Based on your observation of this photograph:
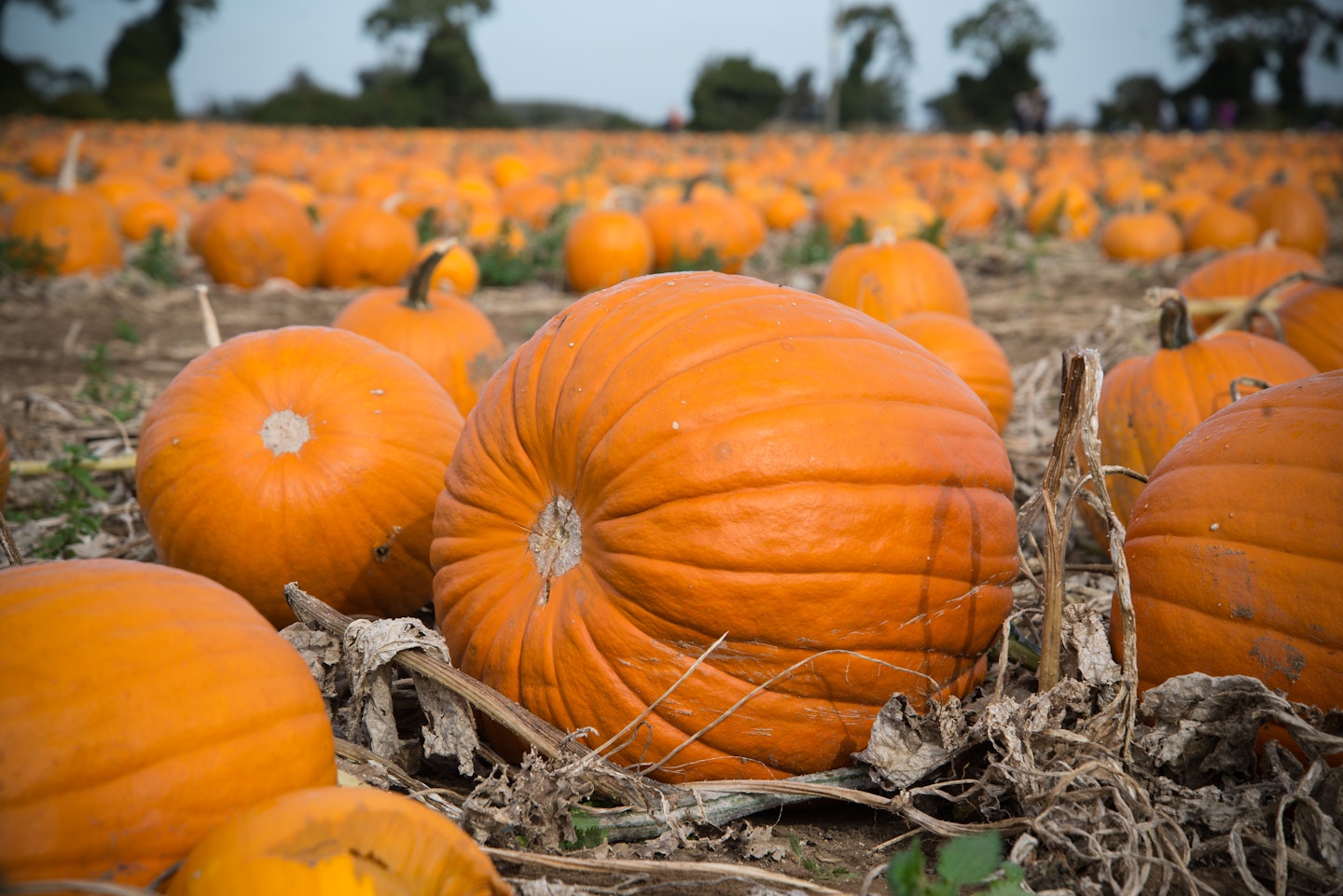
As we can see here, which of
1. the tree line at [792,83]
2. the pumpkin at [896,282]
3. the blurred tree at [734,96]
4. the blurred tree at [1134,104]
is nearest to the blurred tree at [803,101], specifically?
the tree line at [792,83]

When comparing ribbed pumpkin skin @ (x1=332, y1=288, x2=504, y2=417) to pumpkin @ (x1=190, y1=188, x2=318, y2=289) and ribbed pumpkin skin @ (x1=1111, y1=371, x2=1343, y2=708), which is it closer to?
ribbed pumpkin skin @ (x1=1111, y1=371, x2=1343, y2=708)

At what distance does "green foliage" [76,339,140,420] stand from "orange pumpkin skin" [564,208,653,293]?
3.69 metres

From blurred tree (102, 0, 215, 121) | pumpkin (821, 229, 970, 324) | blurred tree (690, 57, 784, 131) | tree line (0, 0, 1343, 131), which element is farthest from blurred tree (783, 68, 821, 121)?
pumpkin (821, 229, 970, 324)

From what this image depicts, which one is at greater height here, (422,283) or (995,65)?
(995,65)

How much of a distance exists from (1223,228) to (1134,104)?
52.0m

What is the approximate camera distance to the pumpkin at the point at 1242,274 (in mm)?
4820

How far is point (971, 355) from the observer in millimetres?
4125

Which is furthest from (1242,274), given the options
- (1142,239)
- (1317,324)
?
(1142,239)

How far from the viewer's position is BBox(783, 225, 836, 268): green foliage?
956cm

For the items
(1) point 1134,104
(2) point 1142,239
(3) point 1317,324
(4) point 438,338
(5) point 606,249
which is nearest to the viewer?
(3) point 1317,324

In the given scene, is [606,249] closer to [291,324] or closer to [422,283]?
[291,324]

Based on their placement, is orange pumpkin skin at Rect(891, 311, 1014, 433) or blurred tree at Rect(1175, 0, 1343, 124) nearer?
orange pumpkin skin at Rect(891, 311, 1014, 433)

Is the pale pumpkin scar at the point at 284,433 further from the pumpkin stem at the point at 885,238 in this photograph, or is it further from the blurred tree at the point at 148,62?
the blurred tree at the point at 148,62

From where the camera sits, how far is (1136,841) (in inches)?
61.5
